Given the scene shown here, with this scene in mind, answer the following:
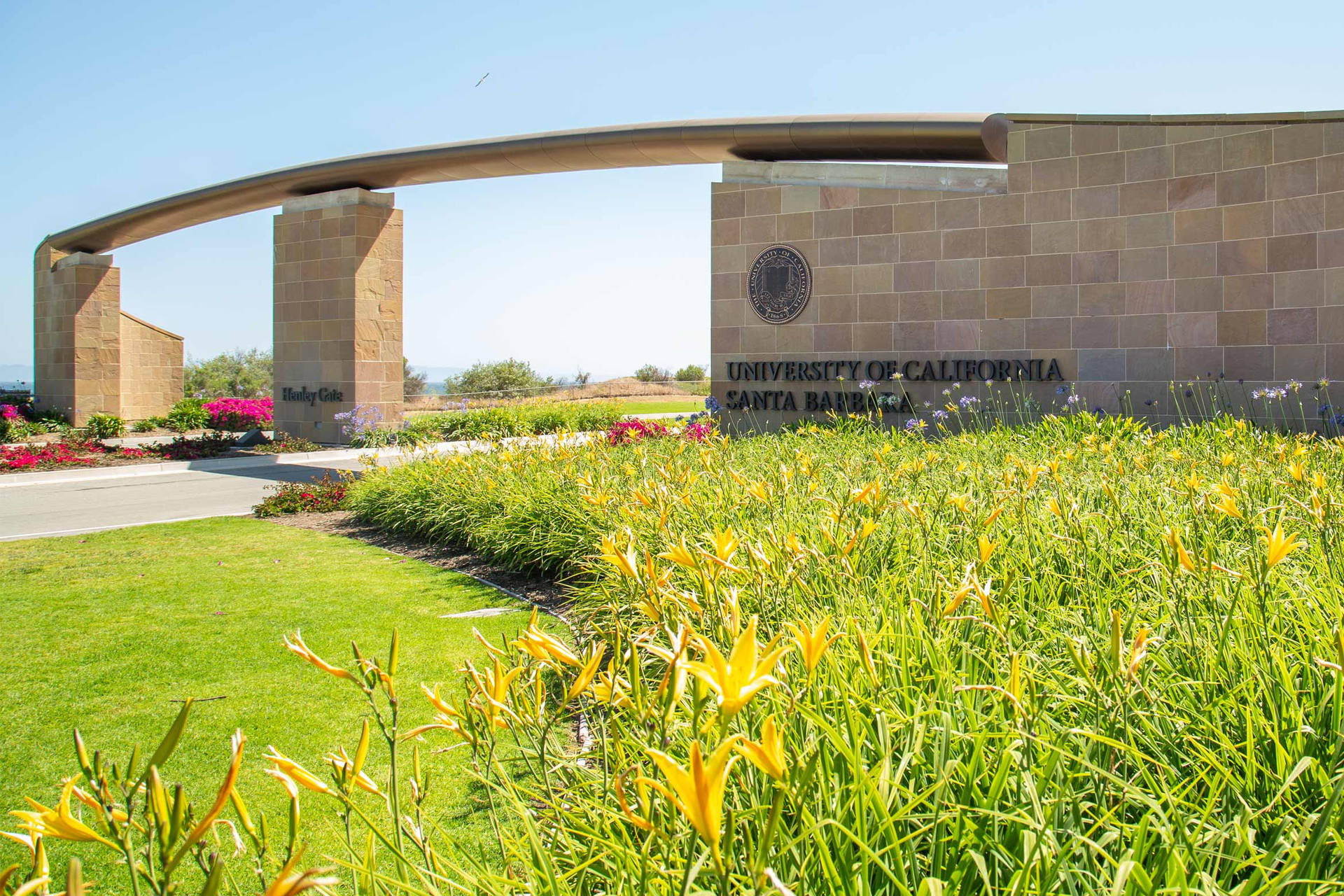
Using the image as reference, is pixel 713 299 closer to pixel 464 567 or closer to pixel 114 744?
pixel 464 567

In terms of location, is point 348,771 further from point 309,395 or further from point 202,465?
point 309,395

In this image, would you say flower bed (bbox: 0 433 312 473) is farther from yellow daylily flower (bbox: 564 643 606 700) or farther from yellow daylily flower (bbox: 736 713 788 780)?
yellow daylily flower (bbox: 736 713 788 780)

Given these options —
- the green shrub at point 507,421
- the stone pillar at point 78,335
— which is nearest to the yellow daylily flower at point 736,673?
the green shrub at point 507,421

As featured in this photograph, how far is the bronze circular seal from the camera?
528 inches

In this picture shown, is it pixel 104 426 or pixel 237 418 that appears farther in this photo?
pixel 104 426

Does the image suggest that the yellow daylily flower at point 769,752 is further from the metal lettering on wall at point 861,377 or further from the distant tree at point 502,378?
the distant tree at point 502,378

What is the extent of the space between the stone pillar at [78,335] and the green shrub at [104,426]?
10.7ft

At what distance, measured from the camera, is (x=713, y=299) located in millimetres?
14016

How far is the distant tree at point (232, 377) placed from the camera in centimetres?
4753

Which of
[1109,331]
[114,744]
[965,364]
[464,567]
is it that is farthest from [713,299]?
[114,744]

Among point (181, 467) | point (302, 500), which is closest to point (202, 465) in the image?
point (181, 467)

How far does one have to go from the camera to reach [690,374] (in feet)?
177

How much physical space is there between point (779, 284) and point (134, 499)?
31.3 feet

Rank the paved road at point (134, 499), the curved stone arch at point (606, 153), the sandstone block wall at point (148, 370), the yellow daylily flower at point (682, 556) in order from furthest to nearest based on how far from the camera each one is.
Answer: the sandstone block wall at point (148, 370), the curved stone arch at point (606, 153), the paved road at point (134, 499), the yellow daylily flower at point (682, 556)
